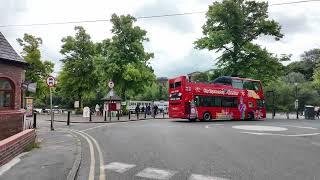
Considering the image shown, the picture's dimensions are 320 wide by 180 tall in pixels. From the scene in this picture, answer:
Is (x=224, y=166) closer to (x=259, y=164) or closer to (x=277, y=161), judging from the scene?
(x=259, y=164)

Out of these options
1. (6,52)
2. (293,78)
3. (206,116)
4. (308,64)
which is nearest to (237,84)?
(206,116)

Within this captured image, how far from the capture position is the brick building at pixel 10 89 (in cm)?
1603

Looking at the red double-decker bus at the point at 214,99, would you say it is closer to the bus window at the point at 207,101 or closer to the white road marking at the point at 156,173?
the bus window at the point at 207,101

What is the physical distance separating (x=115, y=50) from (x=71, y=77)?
11.6 m

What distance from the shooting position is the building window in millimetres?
16500

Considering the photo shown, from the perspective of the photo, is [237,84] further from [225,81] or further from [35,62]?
[35,62]

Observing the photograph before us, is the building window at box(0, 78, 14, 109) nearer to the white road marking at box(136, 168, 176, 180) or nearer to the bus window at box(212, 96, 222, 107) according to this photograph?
the white road marking at box(136, 168, 176, 180)

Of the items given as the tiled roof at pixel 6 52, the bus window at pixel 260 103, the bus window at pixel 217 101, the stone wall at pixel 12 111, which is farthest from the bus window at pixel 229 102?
the tiled roof at pixel 6 52

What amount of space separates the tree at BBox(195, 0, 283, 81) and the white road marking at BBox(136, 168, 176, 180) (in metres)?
36.0

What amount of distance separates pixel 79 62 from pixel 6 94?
3899 cm

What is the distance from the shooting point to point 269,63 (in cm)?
4491

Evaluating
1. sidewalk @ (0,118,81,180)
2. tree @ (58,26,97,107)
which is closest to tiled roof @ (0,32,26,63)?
sidewalk @ (0,118,81,180)

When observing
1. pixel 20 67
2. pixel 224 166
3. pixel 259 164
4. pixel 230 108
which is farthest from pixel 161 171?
pixel 230 108

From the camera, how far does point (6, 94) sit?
1684 cm
